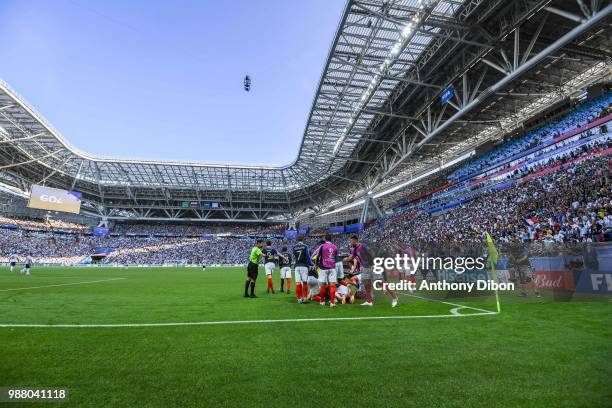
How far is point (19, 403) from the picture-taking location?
2766 millimetres

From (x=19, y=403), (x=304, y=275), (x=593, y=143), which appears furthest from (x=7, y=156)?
(x=593, y=143)

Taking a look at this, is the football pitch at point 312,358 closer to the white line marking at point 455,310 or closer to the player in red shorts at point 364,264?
the white line marking at point 455,310

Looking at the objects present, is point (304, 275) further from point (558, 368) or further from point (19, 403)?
point (19, 403)

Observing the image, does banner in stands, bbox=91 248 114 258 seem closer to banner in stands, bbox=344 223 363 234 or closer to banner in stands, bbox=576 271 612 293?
→ banner in stands, bbox=344 223 363 234

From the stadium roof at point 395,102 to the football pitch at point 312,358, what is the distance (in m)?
16.2

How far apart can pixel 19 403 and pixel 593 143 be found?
92.8 feet

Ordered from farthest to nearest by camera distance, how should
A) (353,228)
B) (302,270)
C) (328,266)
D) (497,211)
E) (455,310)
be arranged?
(353,228) → (497,211) → (302,270) → (328,266) → (455,310)

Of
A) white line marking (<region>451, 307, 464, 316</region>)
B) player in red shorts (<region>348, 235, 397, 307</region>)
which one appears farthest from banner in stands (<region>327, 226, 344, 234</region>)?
white line marking (<region>451, 307, 464, 316</region>)

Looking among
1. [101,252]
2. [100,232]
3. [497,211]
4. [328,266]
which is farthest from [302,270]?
[100,232]

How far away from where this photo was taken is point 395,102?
95.3 feet

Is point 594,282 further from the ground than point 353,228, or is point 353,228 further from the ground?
point 353,228

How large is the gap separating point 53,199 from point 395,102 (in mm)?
55307

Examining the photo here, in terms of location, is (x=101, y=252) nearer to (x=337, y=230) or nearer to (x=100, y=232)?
(x=100, y=232)

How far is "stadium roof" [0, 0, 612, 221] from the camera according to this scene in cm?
1839
